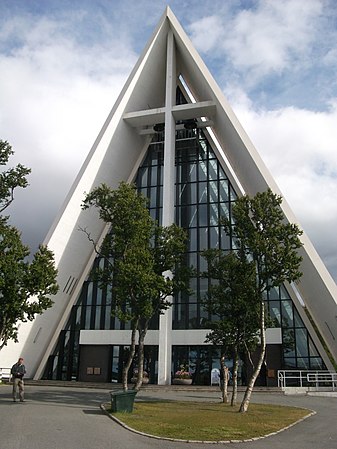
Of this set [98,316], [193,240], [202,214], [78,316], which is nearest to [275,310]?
[193,240]

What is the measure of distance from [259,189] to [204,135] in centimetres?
902

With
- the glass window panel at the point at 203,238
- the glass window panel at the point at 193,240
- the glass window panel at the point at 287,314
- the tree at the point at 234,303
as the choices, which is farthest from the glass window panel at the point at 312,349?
the tree at the point at 234,303

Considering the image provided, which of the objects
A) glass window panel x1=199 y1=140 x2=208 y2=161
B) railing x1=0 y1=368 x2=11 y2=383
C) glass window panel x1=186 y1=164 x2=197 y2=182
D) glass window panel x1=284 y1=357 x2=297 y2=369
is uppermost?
glass window panel x1=199 y1=140 x2=208 y2=161

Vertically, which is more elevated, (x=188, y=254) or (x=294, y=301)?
(x=188, y=254)

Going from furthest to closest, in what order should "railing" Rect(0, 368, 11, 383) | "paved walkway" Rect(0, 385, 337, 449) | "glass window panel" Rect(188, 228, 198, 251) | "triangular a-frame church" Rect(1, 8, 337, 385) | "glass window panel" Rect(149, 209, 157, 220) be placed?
"glass window panel" Rect(149, 209, 157, 220)
"glass window panel" Rect(188, 228, 198, 251)
"triangular a-frame church" Rect(1, 8, 337, 385)
"railing" Rect(0, 368, 11, 383)
"paved walkway" Rect(0, 385, 337, 449)

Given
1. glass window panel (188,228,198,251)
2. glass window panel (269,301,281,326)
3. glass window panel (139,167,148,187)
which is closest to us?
glass window panel (269,301,281,326)

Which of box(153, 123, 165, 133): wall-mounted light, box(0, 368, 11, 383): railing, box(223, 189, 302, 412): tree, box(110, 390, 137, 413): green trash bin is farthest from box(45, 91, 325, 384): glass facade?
box(110, 390, 137, 413): green trash bin

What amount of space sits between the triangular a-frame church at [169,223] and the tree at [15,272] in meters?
10.2

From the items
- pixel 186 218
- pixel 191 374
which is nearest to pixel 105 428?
pixel 191 374

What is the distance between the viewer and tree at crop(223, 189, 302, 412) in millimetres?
13648

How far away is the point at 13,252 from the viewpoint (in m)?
13.2

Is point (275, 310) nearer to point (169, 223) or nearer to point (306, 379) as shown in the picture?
point (306, 379)

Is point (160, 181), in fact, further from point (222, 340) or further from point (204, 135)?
point (222, 340)

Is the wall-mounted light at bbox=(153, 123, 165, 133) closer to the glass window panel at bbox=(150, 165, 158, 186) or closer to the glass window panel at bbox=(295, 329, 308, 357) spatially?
the glass window panel at bbox=(150, 165, 158, 186)
